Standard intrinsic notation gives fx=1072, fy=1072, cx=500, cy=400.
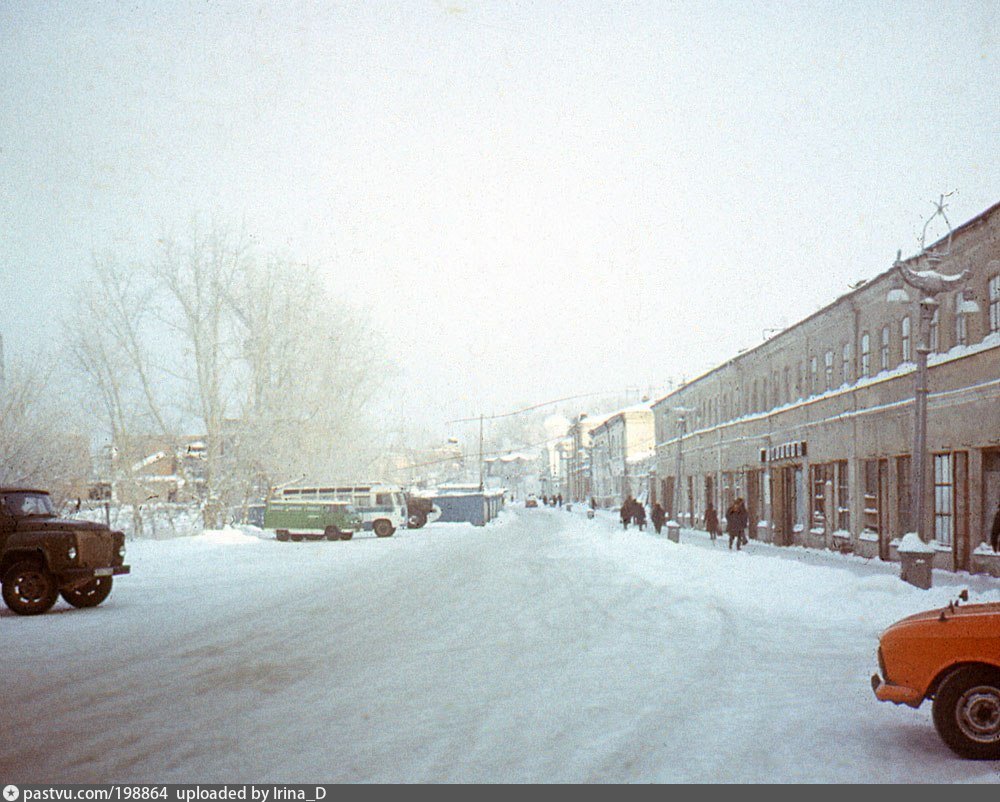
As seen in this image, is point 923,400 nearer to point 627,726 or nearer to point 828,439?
point 627,726

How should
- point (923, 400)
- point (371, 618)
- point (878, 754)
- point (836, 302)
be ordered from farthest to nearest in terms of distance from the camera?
point (836, 302)
point (923, 400)
point (371, 618)
point (878, 754)

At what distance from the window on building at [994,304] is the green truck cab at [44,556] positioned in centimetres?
1869

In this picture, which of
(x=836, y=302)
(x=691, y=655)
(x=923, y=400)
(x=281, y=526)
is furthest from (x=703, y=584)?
(x=281, y=526)

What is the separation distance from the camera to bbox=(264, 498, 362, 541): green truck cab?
47781 millimetres

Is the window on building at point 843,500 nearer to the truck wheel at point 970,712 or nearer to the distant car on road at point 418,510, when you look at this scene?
the truck wheel at point 970,712

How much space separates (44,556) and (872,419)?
22892 mm

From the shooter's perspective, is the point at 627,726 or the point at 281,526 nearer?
the point at 627,726

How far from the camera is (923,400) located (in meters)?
18.7

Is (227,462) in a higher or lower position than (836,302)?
lower

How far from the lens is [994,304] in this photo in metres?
23.8

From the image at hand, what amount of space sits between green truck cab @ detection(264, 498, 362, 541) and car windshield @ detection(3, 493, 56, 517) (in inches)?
1175

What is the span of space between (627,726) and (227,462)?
41.5 meters

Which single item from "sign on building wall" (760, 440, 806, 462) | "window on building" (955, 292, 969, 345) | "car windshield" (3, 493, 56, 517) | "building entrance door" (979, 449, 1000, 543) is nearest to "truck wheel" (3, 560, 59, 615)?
"car windshield" (3, 493, 56, 517)

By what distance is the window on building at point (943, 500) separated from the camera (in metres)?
25.3
